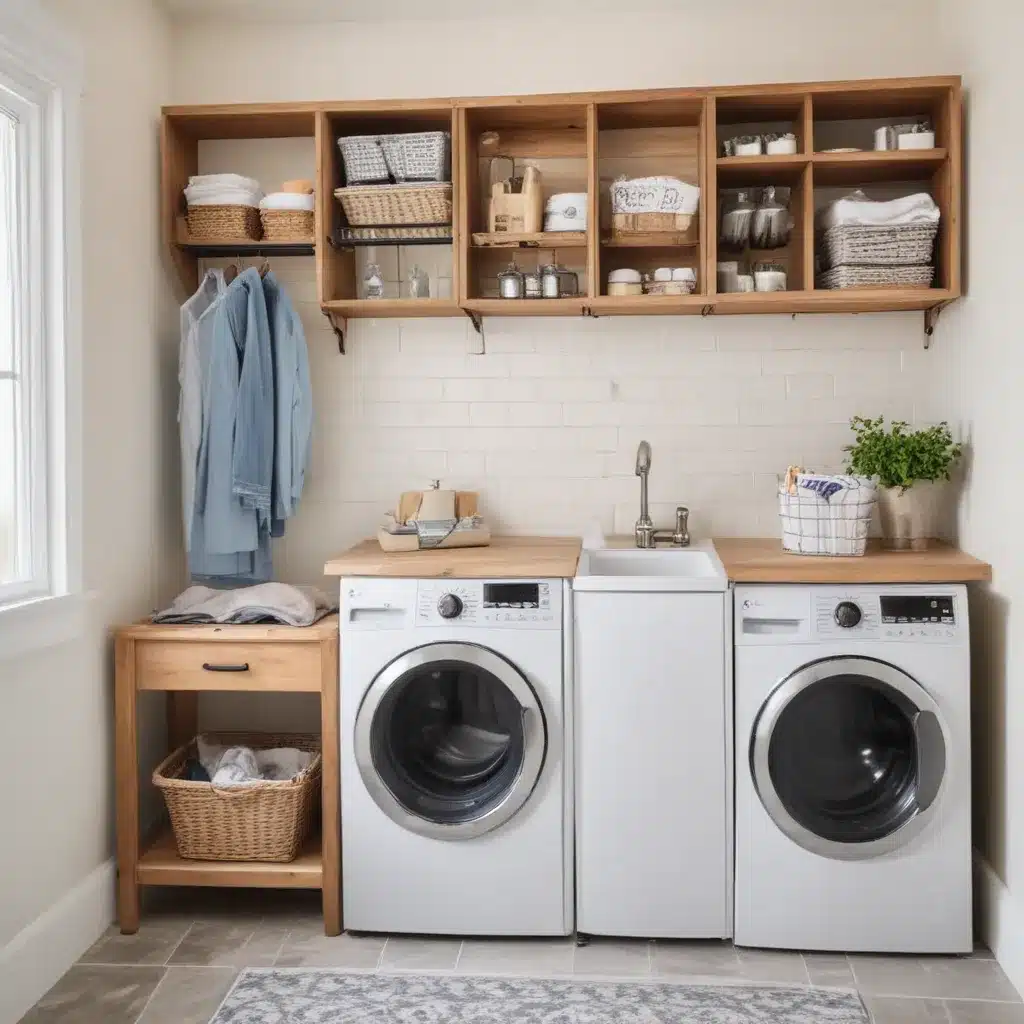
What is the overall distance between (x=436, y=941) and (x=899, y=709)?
130 centimetres

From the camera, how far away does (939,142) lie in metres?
2.94

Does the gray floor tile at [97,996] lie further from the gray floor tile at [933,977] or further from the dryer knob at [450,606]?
the gray floor tile at [933,977]

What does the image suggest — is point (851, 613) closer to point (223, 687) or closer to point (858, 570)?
point (858, 570)

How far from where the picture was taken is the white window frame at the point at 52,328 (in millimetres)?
2424

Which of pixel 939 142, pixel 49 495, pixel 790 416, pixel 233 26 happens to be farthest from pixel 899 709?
pixel 233 26

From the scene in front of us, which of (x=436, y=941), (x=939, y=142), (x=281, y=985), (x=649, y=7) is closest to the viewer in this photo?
(x=281, y=985)

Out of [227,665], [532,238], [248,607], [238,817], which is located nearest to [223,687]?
[227,665]

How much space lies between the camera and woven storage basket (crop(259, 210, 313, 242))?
→ 121 inches

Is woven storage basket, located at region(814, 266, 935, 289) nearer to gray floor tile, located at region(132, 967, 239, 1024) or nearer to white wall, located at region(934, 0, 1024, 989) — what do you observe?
white wall, located at region(934, 0, 1024, 989)

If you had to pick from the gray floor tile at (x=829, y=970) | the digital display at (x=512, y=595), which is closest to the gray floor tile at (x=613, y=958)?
the gray floor tile at (x=829, y=970)

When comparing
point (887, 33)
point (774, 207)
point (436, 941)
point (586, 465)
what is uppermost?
point (887, 33)

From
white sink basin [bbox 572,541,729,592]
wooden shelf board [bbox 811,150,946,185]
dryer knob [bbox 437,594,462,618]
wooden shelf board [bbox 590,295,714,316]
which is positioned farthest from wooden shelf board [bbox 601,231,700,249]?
dryer knob [bbox 437,594,462,618]

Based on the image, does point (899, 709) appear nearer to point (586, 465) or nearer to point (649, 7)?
point (586, 465)

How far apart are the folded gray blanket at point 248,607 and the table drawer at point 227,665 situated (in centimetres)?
9
